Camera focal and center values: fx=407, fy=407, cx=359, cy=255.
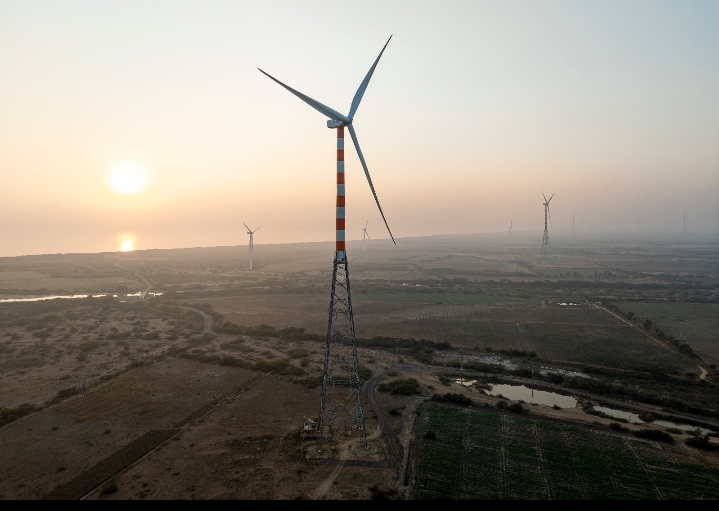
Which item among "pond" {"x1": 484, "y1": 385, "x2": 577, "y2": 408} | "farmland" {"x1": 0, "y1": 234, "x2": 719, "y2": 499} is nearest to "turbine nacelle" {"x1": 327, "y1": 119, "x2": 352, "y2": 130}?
"farmland" {"x1": 0, "y1": 234, "x2": 719, "y2": 499}

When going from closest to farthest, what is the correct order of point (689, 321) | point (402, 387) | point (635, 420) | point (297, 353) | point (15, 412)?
point (15, 412) < point (635, 420) < point (402, 387) < point (297, 353) < point (689, 321)

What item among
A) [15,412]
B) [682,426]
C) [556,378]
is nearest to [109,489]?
[15,412]

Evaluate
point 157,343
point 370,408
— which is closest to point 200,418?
point 370,408

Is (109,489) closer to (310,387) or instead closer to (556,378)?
(310,387)

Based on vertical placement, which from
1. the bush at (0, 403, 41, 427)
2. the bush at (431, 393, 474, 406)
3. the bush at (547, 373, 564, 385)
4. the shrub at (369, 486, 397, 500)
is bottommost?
the bush at (547, 373, 564, 385)

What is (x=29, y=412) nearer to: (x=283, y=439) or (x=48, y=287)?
(x=283, y=439)

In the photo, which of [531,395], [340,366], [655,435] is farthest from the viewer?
[340,366]

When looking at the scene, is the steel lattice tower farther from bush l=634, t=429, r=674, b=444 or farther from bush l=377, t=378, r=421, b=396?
bush l=634, t=429, r=674, b=444
